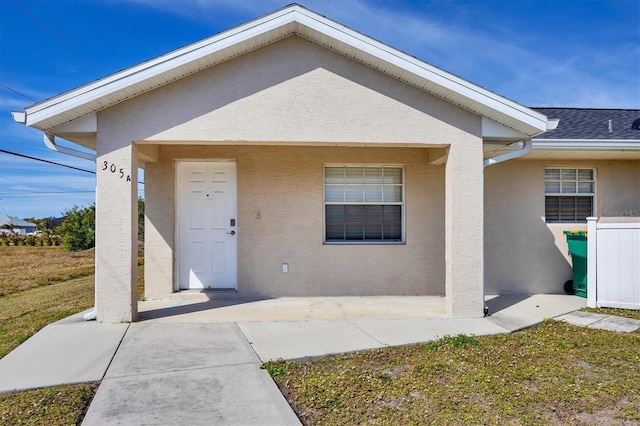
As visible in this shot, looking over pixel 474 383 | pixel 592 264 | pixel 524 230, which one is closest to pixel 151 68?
pixel 474 383

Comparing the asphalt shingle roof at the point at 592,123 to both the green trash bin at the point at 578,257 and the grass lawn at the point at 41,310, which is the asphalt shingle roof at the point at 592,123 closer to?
the green trash bin at the point at 578,257

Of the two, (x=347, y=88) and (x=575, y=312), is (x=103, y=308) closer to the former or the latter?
(x=347, y=88)

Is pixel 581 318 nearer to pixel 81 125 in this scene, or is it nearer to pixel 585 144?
pixel 585 144

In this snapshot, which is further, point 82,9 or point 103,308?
point 82,9

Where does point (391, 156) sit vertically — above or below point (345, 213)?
above

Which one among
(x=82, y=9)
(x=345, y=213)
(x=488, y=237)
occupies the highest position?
(x=82, y=9)

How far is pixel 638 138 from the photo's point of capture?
8320 mm

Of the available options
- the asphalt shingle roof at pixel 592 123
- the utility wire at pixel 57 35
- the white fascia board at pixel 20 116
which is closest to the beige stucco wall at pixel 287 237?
the white fascia board at pixel 20 116

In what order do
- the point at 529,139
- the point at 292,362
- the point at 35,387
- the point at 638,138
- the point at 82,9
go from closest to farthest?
the point at 35,387, the point at 292,362, the point at 529,139, the point at 638,138, the point at 82,9

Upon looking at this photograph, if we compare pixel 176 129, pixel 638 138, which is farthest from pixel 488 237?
pixel 176 129

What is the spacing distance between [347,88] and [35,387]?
5.22 m

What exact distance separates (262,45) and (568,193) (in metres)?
6.88

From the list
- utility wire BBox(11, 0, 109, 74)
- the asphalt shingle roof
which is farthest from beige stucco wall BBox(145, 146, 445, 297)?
utility wire BBox(11, 0, 109, 74)

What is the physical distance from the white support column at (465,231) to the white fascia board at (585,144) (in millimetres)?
1947
